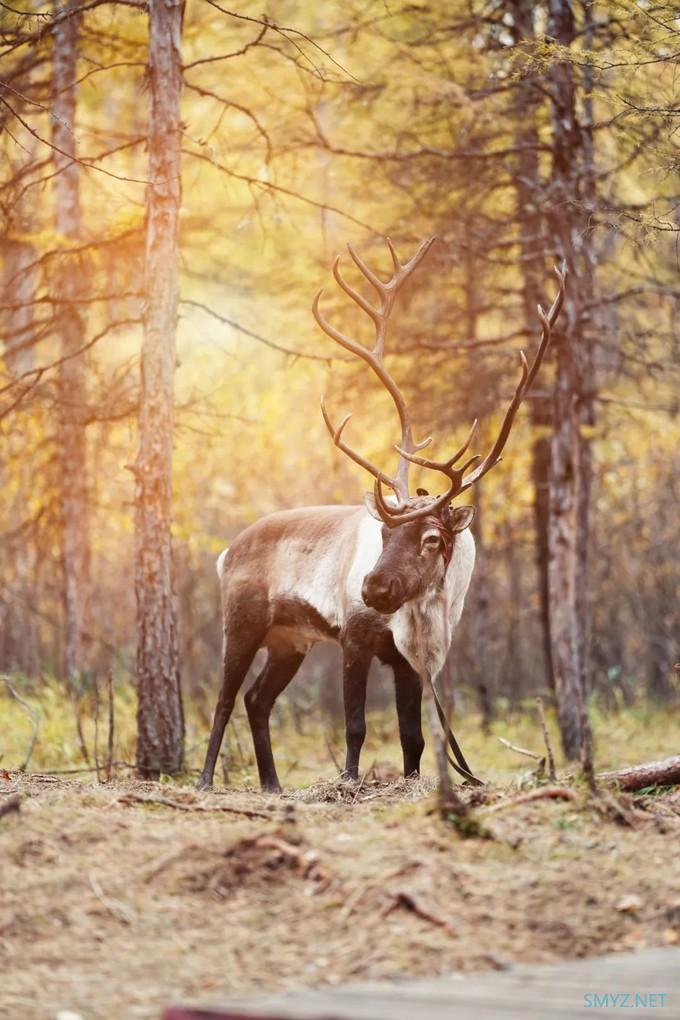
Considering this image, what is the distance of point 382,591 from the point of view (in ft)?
22.6

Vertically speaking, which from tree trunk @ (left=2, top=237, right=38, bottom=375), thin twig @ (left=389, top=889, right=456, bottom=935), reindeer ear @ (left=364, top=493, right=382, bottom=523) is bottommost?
thin twig @ (left=389, top=889, right=456, bottom=935)

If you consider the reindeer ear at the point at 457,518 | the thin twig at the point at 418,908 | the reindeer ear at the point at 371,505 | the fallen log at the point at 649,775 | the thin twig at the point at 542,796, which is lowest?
the fallen log at the point at 649,775

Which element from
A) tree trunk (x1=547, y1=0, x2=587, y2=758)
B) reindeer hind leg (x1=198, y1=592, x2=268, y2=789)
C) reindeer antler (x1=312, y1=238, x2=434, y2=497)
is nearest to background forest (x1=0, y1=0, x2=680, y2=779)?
tree trunk (x1=547, y1=0, x2=587, y2=758)

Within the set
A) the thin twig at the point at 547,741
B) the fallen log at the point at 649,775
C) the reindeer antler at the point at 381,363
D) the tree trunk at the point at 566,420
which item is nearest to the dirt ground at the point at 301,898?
the thin twig at the point at 547,741

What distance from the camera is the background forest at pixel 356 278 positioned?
1018cm

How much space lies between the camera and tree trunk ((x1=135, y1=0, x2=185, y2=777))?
8586 millimetres

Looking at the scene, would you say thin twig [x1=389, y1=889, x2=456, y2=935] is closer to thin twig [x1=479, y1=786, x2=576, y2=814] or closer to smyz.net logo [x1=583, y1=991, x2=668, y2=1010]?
smyz.net logo [x1=583, y1=991, x2=668, y2=1010]

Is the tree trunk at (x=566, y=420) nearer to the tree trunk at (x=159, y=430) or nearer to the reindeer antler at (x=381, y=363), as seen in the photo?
the reindeer antler at (x=381, y=363)

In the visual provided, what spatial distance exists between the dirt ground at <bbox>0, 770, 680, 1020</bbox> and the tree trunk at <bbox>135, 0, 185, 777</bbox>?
3158mm

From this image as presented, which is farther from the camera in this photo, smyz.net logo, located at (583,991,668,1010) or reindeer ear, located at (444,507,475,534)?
reindeer ear, located at (444,507,475,534)

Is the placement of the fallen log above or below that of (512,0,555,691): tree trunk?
below

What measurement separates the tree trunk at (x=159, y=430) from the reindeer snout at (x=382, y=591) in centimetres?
212

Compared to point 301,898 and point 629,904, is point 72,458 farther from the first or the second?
point 629,904

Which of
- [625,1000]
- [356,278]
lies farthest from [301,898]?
[356,278]
